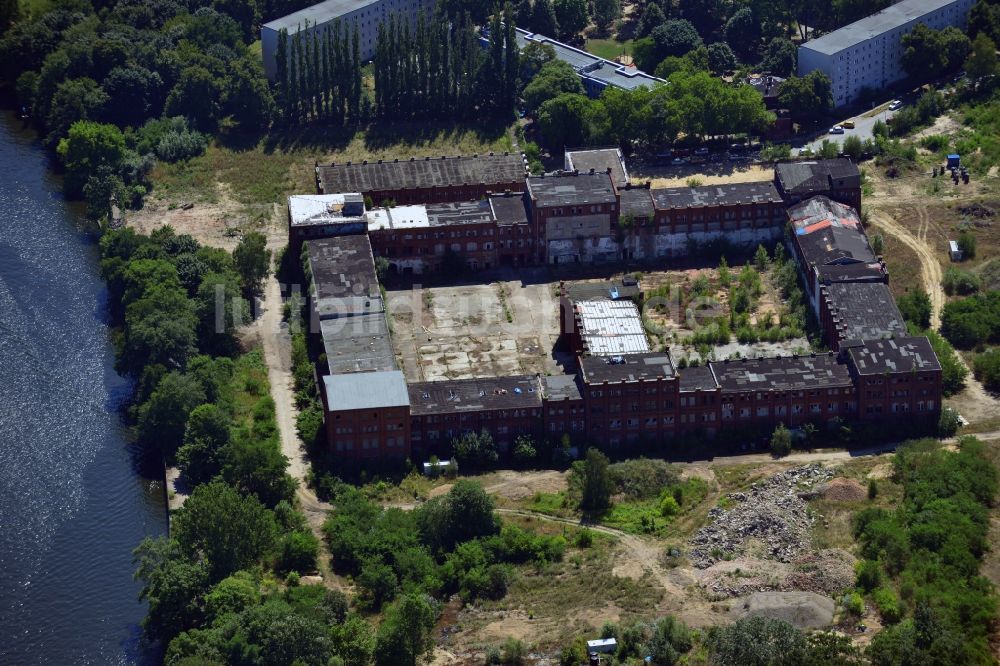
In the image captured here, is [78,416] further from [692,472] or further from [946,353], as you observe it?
[946,353]

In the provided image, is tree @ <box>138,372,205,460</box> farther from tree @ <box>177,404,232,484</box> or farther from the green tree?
the green tree

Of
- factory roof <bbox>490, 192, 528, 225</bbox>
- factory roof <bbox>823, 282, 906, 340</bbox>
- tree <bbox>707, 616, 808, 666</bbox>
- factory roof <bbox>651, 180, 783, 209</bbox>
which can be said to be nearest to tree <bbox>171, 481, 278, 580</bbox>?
tree <bbox>707, 616, 808, 666</bbox>

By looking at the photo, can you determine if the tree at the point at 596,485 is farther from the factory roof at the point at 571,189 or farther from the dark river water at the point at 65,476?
the factory roof at the point at 571,189

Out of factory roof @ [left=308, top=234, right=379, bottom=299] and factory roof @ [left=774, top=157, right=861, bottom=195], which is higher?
factory roof @ [left=774, top=157, right=861, bottom=195]

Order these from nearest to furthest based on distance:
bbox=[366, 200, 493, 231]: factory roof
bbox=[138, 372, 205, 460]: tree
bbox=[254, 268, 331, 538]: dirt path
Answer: bbox=[254, 268, 331, 538]: dirt path, bbox=[138, 372, 205, 460]: tree, bbox=[366, 200, 493, 231]: factory roof

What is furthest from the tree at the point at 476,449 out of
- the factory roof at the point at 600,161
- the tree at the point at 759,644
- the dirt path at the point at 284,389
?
the factory roof at the point at 600,161

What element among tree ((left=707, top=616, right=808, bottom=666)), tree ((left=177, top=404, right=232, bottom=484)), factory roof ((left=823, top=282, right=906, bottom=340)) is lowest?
tree ((left=707, top=616, right=808, bottom=666))
